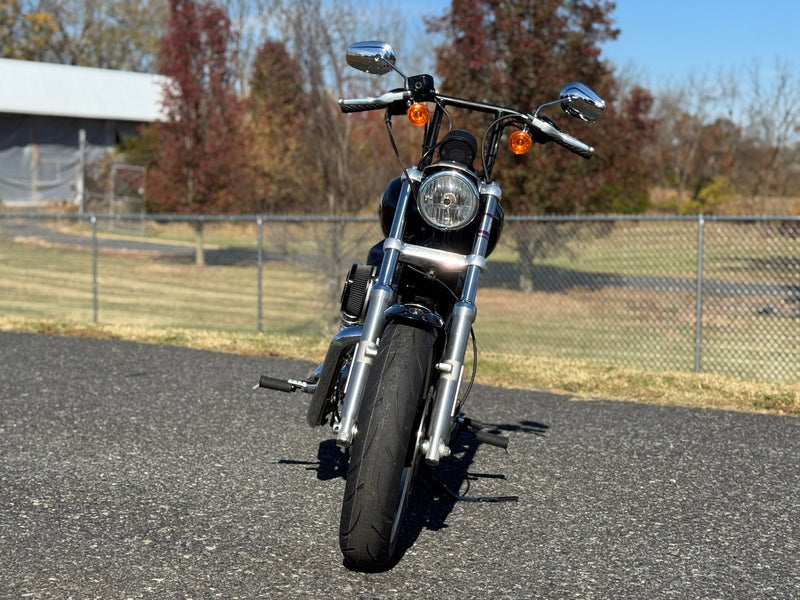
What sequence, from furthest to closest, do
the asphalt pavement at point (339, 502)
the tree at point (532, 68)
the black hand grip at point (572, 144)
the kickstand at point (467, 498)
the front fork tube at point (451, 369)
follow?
1. the tree at point (532, 68)
2. the kickstand at point (467, 498)
3. the black hand grip at point (572, 144)
4. the front fork tube at point (451, 369)
5. the asphalt pavement at point (339, 502)

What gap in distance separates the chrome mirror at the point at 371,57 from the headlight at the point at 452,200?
67 cm

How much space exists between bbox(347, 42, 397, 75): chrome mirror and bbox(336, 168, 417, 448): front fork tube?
3.06 ft

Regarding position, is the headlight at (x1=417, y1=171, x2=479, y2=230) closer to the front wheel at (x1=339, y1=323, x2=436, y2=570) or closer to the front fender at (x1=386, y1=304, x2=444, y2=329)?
the front fender at (x1=386, y1=304, x2=444, y2=329)

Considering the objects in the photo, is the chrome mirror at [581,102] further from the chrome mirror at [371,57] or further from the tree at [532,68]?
the tree at [532,68]

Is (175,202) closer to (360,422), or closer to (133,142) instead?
(133,142)

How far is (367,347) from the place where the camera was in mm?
3973

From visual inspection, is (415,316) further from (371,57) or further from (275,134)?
(275,134)

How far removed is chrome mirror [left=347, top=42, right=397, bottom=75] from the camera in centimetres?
446

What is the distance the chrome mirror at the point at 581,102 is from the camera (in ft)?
14.8

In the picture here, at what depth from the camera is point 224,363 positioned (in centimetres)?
968

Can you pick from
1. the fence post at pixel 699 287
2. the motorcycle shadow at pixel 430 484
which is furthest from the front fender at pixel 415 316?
the fence post at pixel 699 287

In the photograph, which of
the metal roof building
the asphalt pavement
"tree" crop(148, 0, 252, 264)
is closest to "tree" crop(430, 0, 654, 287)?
"tree" crop(148, 0, 252, 264)

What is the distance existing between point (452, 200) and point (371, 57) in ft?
2.84

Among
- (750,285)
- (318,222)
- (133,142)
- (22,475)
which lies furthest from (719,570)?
(133,142)
